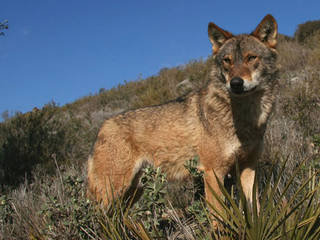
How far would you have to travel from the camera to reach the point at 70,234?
8.73 feet

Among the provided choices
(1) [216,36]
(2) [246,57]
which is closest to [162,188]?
(2) [246,57]

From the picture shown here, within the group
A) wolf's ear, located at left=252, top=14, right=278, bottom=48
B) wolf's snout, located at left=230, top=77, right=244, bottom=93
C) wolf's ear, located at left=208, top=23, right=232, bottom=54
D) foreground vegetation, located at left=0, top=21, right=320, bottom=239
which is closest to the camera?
foreground vegetation, located at left=0, top=21, right=320, bottom=239

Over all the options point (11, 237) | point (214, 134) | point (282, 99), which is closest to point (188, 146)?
point (214, 134)

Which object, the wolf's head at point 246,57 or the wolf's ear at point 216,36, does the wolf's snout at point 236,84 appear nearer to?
the wolf's head at point 246,57

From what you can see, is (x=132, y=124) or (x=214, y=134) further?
(x=132, y=124)

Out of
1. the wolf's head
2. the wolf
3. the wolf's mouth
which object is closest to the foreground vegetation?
the wolf

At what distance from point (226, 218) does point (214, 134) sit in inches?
54.0

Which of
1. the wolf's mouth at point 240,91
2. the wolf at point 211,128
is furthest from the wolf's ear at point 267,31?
the wolf's mouth at point 240,91

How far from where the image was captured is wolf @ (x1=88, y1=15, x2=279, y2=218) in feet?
10.1

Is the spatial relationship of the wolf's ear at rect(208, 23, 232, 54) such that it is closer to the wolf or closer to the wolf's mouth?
the wolf

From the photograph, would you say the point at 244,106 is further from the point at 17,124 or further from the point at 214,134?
the point at 17,124

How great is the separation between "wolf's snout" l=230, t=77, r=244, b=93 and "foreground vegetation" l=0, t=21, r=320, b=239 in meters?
0.86

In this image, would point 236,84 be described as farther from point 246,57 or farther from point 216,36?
point 216,36

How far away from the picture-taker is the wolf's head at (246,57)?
112 inches
